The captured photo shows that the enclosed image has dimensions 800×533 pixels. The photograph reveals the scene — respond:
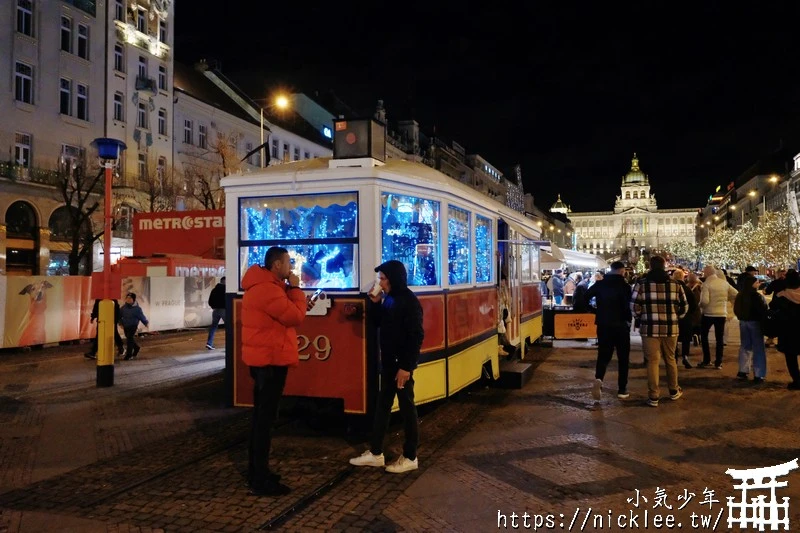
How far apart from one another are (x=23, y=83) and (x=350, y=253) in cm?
3005

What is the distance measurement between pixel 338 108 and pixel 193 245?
51230mm

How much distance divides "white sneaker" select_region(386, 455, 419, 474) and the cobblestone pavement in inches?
3.6

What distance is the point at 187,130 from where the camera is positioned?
4066 cm

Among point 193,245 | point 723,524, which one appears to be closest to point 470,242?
point 723,524

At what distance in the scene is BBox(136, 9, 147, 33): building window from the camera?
3741 centimetres

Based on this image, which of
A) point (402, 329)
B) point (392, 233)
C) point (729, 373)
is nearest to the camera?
point (402, 329)

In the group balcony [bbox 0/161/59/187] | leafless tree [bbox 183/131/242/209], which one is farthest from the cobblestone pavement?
leafless tree [bbox 183/131/242/209]

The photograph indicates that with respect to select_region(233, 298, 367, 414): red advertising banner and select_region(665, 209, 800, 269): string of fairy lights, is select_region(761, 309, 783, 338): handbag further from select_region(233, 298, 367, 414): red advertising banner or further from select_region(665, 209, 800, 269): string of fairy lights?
select_region(665, 209, 800, 269): string of fairy lights

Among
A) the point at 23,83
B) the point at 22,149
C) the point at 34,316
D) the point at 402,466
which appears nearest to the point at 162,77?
the point at 23,83

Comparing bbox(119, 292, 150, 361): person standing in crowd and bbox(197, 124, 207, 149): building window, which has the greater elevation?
bbox(197, 124, 207, 149): building window

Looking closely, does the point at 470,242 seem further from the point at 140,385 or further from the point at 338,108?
the point at 338,108

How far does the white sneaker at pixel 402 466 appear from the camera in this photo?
6.00 meters

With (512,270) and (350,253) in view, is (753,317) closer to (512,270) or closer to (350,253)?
(512,270)

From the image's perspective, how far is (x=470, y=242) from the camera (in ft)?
28.9
